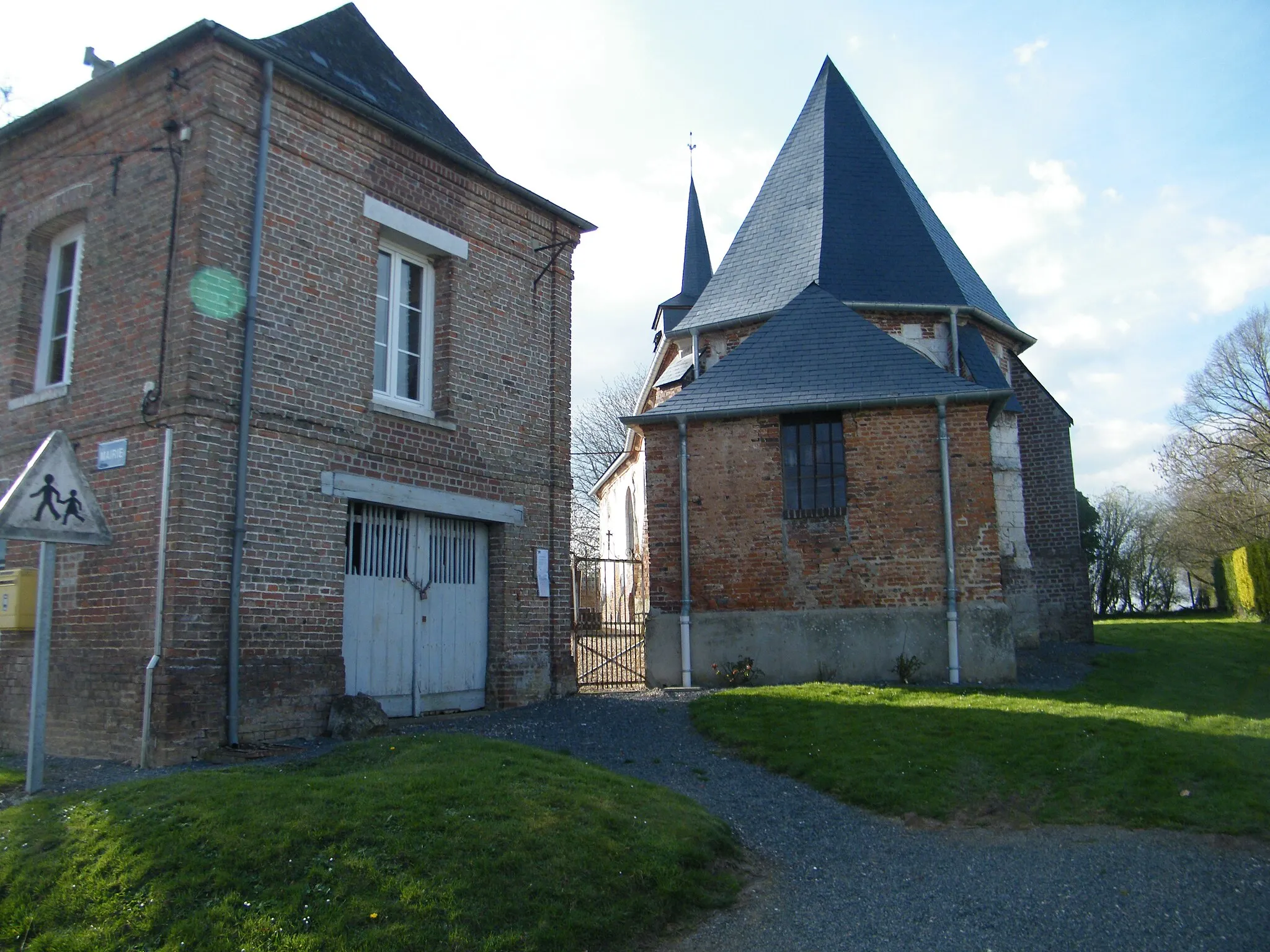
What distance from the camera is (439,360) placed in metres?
10.7

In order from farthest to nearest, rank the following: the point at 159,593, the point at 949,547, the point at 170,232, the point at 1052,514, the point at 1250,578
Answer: the point at 1250,578 < the point at 1052,514 < the point at 949,547 < the point at 170,232 < the point at 159,593

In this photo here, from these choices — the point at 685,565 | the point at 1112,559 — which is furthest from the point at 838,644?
the point at 1112,559

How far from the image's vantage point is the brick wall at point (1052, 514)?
19172 millimetres

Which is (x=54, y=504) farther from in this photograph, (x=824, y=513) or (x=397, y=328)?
(x=824, y=513)

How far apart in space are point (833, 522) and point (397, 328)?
661cm

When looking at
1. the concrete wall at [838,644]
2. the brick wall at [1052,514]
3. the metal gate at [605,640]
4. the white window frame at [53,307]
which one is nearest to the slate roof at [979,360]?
the brick wall at [1052,514]

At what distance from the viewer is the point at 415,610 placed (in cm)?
1004

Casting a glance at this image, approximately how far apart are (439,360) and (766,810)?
6.11 meters

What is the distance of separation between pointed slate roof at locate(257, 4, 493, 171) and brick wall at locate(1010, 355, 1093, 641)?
13.4m

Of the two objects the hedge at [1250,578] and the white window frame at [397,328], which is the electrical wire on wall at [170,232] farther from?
the hedge at [1250,578]

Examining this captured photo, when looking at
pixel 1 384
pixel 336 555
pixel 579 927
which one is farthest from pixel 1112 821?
pixel 1 384

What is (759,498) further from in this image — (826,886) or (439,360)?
(826,886)

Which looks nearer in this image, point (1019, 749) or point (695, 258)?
point (1019, 749)

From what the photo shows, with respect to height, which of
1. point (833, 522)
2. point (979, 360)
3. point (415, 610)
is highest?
point (979, 360)
